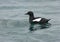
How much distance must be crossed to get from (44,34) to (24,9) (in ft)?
20.7

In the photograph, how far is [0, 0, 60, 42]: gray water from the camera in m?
19.1

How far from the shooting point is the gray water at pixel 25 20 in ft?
Result: 62.8

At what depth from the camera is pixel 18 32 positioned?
20.0 metres

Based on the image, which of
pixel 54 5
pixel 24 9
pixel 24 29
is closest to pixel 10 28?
pixel 24 29

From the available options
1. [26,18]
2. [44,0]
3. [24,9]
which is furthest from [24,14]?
[44,0]

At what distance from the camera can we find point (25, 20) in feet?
75.4

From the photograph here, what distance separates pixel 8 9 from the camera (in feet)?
84.5

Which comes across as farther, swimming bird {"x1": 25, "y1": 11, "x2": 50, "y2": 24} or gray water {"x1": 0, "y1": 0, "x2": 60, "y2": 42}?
swimming bird {"x1": 25, "y1": 11, "x2": 50, "y2": 24}

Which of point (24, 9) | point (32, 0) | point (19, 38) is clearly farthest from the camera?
point (32, 0)

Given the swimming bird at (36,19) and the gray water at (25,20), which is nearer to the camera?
the gray water at (25,20)

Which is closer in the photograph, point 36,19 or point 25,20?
point 36,19

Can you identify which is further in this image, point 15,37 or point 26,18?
point 26,18

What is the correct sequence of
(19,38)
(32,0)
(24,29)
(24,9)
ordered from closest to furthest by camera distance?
(19,38) → (24,29) → (24,9) → (32,0)

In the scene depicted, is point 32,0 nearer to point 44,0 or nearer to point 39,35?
point 44,0
